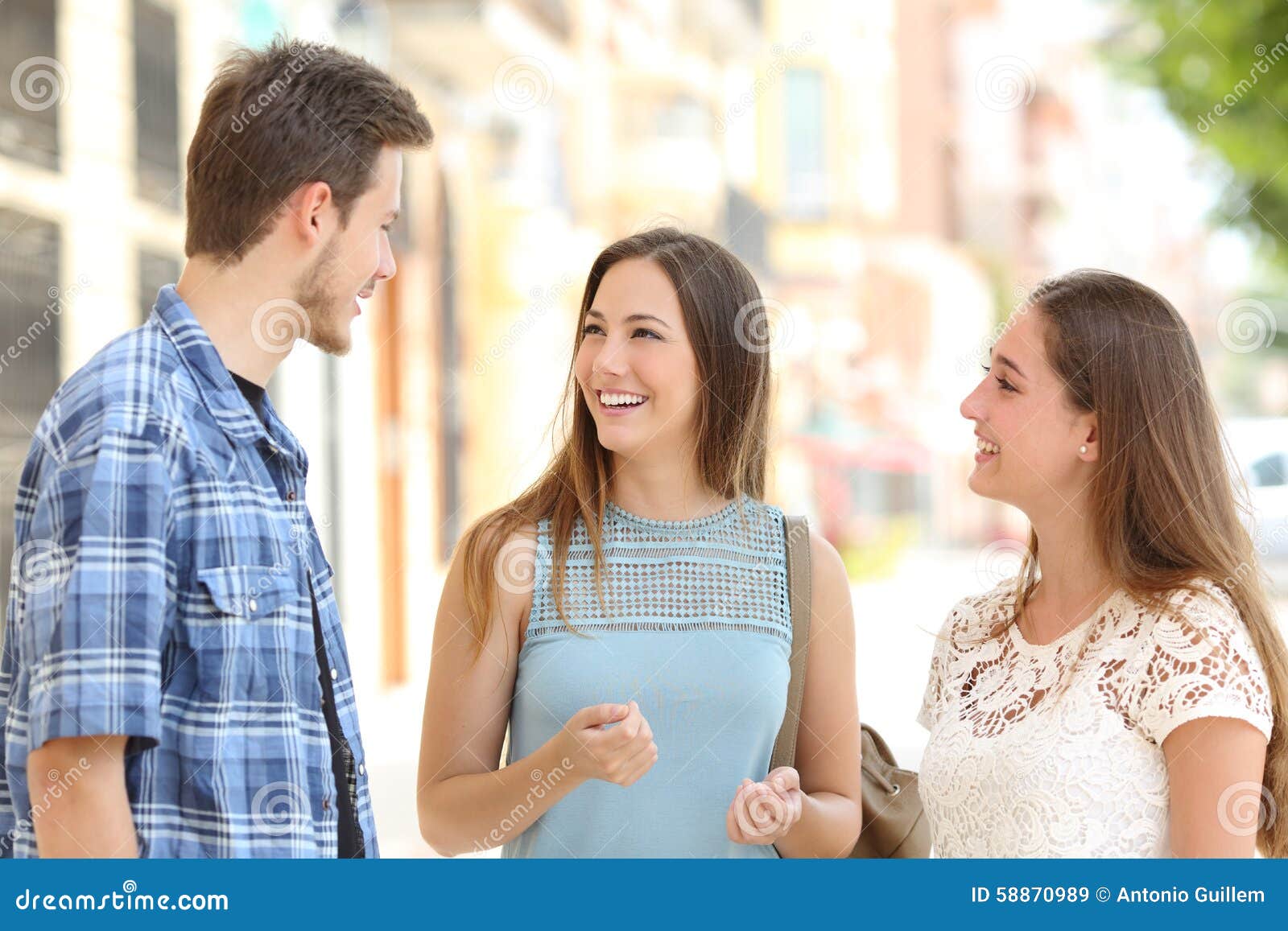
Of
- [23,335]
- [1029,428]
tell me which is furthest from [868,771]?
[23,335]

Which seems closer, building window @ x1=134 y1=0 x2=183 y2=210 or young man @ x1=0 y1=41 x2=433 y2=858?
young man @ x1=0 y1=41 x2=433 y2=858

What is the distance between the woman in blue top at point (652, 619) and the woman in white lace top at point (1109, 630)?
283mm

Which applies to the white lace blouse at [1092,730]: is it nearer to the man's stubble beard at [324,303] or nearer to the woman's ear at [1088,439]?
the woman's ear at [1088,439]

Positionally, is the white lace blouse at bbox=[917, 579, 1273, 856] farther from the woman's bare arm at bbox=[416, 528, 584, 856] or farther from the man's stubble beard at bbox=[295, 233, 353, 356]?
the man's stubble beard at bbox=[295, 233, 353, 356]

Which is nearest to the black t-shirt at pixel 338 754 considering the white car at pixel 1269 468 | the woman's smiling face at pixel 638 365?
the woman's smiling face at pixel 638 365

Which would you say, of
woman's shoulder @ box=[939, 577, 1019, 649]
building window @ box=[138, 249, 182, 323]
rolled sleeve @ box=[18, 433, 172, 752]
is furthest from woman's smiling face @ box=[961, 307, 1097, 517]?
building window @ box=[138, 249, 182, 323]

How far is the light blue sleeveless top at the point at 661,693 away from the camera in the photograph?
A: 255cm

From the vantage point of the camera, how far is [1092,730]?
2293 mm

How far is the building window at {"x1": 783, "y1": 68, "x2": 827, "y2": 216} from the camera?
29.7 m

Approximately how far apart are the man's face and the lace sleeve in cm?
137

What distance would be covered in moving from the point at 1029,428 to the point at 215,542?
139 centimetres

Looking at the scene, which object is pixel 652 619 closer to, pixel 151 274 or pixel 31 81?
pixel 31 81

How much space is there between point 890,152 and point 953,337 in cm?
578

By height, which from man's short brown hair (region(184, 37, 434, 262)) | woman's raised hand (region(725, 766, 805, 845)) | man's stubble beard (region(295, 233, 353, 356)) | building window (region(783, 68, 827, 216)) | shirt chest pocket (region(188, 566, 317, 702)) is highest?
building window (region(783, 68, 827, 216))
